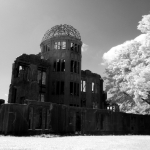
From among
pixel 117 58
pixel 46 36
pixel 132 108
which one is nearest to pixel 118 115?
pixel 132 108

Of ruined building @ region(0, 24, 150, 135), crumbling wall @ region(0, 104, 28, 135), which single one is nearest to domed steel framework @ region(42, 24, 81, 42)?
ruined building @ region(0, 24, 150, 135)

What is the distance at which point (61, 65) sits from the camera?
92.3 feet

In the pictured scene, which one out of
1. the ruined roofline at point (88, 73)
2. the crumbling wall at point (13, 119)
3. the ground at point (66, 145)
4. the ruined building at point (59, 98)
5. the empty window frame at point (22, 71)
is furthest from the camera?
the ruined roofline at point (88, 73)

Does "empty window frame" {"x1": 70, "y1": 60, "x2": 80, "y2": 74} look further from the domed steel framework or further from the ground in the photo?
the ground

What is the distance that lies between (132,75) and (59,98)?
11344 millimetres

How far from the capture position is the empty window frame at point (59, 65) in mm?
28139

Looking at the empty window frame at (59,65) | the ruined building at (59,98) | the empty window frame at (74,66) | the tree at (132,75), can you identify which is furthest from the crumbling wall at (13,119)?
the empty window frame at (74,66)

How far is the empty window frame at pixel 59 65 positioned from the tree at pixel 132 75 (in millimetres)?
6506

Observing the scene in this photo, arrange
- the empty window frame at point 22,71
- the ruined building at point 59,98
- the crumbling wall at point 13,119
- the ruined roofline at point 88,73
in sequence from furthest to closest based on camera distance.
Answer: the ruined roofline at point 88,73 < the empty window frame at point 22,71 < the ruined building at point 59,98 < the crumbling wall at point 13,119

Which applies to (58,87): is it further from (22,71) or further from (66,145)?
(66,145)

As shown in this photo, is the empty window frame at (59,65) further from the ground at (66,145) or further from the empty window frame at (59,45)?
the ground at (66,145)

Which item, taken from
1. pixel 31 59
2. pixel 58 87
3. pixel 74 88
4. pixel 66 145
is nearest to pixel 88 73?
pixel 74 88

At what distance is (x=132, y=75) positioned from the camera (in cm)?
1928

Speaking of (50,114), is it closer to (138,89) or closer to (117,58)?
(138,89)
